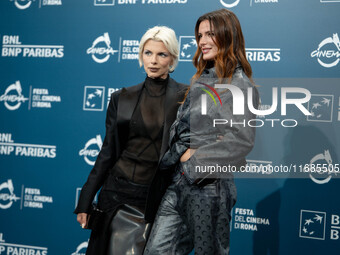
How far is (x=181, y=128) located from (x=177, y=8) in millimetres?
1717

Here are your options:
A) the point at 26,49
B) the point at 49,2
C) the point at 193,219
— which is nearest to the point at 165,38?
the point at 193,219

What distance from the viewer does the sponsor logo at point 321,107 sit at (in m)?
3.46

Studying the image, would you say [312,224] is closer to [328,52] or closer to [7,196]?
[328,52]

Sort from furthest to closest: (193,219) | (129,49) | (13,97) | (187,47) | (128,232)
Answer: (13,97) < (129,49) < (187,47) < (128,232) < (193,219)

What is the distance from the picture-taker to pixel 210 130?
2.49 meters

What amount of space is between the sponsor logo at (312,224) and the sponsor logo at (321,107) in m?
0.74

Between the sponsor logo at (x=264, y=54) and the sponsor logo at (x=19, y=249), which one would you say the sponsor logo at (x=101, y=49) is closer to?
the sponsor logo at (x=264, y=54)

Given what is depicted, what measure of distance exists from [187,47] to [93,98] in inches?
39.8

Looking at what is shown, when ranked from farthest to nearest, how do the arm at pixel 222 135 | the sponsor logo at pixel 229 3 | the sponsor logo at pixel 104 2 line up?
the sponsor logo at pixel 104 2, the sponsor logo at pixel 229 3, the arm at pixel 222 135

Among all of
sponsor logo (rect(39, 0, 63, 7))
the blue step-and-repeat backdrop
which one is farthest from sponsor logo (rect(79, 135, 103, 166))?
sponsor logo (rect(39, 0, 63, 7))

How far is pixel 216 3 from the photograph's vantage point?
3803 mm

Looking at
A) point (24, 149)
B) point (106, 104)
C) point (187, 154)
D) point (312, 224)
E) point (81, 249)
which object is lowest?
point (81, 249)

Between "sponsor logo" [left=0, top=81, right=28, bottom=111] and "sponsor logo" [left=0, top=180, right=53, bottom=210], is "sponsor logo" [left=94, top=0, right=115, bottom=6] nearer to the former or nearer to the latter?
"sponsor logo" [left=0, top=81, right=28, bottom=111]

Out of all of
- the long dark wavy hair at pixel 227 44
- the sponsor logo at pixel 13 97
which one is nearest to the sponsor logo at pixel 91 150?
the sponsor logo at pixel 13 97
